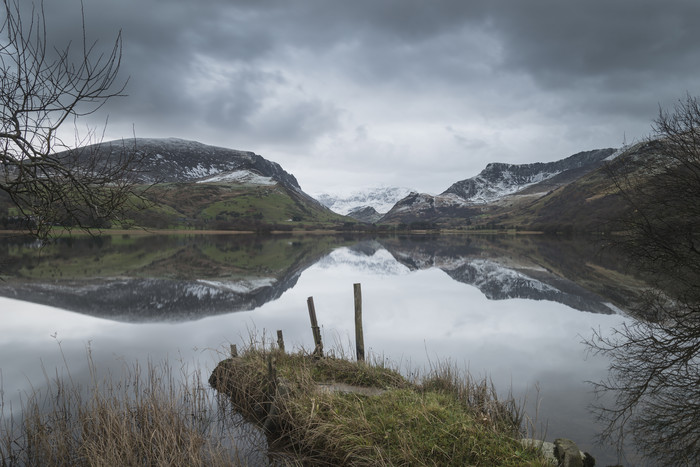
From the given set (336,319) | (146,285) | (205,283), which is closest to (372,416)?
(336,319)

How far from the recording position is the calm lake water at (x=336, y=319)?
1362 cm

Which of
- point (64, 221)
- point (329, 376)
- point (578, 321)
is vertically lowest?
point (578, 321)

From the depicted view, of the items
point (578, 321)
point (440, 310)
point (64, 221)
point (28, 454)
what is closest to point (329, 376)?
point (28, 454)

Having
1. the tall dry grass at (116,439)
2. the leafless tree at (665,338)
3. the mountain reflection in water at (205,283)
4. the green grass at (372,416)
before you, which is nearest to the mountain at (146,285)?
the mountain reflection in water at (205,283)

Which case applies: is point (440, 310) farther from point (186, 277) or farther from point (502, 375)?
point (186, 277)

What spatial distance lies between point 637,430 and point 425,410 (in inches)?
233

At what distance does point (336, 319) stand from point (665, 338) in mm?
16186

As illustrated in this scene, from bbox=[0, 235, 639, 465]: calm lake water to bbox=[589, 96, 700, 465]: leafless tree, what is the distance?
89 centimetres

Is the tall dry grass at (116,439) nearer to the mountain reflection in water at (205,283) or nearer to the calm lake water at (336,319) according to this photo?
the calm lake water at (336,319)

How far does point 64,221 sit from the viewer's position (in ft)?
24.5

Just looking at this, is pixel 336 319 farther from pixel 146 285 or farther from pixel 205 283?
pixel 146 285

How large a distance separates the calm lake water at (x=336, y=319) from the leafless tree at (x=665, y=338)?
89cm

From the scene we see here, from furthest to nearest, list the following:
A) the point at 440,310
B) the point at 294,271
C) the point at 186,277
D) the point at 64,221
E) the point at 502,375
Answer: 1. the point at 294,271
2. the point at 186,277
3. the point at 440,310
4. the point at 502,375
5. the point at 64,221

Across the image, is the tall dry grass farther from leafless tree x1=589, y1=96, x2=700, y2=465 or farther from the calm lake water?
leafless tree x1=589, y1=96, x2=700, y2=465
